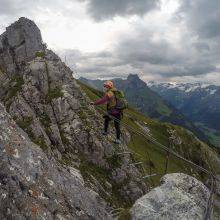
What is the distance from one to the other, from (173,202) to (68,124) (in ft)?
174

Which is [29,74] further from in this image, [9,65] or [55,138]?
[9,65]

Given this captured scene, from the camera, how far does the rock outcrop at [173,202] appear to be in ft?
72.0

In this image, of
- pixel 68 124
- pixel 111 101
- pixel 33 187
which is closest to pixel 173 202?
pixel 33 187

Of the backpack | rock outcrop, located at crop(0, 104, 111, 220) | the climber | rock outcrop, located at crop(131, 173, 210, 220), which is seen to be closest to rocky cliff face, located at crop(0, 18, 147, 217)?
the climber

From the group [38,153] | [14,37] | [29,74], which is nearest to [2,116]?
[38,153]

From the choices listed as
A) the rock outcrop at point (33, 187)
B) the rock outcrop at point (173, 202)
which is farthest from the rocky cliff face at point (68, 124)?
the rock outcrop at point (33, 187)

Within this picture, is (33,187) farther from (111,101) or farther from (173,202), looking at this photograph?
(111,101)

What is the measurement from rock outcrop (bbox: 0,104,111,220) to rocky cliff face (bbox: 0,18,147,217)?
156 feet

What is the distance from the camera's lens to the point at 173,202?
22578mm

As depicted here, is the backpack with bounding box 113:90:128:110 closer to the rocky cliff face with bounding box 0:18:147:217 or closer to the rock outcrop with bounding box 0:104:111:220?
the rock outcrop with bounding box 0:104:111:220

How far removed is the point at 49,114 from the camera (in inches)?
2938

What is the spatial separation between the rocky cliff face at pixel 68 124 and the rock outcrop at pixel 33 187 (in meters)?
47.5

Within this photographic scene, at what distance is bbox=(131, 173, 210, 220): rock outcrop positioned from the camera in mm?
21953

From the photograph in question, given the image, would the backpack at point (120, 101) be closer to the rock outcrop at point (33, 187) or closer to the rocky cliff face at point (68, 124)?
the rock outcrop at point (33, 187)
